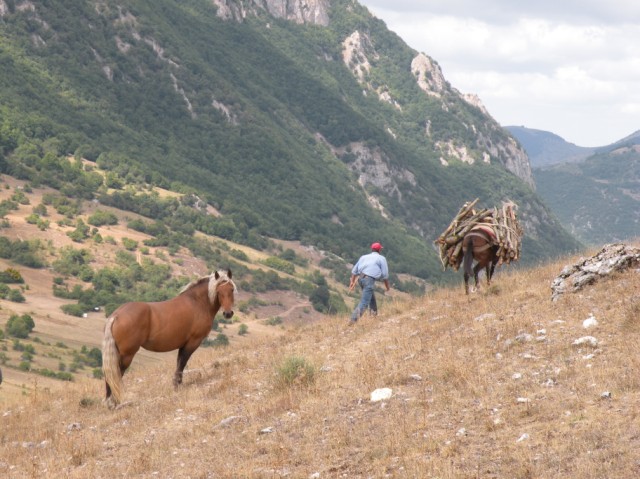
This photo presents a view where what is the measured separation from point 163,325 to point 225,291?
1389 millimetres

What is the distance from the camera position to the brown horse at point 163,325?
44.4 feet

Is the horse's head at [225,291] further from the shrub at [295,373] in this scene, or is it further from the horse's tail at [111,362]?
the shrub at [295,373]

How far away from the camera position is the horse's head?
48.3ft

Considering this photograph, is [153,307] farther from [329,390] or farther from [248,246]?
[248,246]

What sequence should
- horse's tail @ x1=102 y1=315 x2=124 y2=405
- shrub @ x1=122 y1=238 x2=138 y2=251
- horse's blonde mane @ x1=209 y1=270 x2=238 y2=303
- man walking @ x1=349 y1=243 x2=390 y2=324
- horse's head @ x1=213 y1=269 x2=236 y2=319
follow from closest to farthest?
horse's tail @ x1=102 y1=315 x2=124 y2=405 → horse's head @ x1=213 y1=269 x2=236 y2=319 → horse's blonde mane @ x1=209 y1=270 x2=238 y2=303 → man walking @ x1=349 y1=243 x2=390 y2=324 → shrub @ x1=122 y1=238 x2=138 y2=251

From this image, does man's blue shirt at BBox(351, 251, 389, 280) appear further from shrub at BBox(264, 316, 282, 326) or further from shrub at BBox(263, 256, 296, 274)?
shrub at BBox(263, 256, 296, 274)

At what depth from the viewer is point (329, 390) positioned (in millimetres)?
11969

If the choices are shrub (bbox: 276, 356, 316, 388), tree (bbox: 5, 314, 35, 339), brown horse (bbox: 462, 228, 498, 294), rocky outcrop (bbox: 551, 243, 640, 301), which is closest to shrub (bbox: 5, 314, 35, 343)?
tree (bbox: 5, 314, 35, 339)

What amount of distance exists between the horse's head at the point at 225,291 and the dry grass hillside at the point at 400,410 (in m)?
1.38

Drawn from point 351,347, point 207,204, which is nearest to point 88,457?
point 351,347

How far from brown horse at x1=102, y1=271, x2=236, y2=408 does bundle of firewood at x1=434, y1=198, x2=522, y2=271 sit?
5.75 metres

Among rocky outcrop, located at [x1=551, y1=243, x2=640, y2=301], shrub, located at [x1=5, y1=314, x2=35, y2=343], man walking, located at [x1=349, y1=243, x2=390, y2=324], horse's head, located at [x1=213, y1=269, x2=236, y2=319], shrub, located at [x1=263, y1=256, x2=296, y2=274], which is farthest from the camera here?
shrub, located at [x1=263, y1=256, x2=296, y2=274]

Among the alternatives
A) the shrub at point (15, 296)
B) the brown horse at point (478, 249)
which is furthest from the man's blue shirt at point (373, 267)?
the shrub at point (15, 296)

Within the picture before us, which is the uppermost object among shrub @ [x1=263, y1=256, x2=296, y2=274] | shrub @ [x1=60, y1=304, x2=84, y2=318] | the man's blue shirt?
the man's blue shirt
